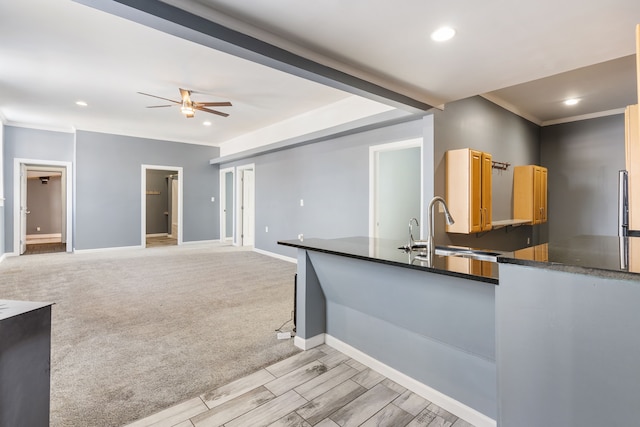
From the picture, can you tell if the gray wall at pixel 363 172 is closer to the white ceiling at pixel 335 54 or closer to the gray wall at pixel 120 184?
the white ceiling at pixel 335 54

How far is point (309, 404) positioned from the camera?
1.88 m

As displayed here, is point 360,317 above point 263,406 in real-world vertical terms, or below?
above

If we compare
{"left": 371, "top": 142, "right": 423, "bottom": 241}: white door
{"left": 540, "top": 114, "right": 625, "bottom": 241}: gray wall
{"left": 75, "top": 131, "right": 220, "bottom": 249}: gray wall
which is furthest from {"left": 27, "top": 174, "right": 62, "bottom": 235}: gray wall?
{"left": 540, "top": 114, "right": 625, "bottom": 241}: gray wall

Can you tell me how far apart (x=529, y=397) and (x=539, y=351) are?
20 cm

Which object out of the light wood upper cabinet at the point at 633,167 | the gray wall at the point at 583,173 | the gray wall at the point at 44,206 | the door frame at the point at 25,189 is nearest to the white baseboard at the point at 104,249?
the door frame at the point at 25,189

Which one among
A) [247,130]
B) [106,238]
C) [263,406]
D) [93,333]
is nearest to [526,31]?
[263,406]

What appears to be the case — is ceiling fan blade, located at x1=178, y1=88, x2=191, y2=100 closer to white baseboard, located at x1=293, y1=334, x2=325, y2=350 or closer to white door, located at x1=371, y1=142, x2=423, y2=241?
white door, located at x1=371, y1=142, x2=423, y2=241

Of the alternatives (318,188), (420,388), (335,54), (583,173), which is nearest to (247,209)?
(318,188)

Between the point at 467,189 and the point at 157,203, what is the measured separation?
985 centimetres

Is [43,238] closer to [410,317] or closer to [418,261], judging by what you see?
[410,317]

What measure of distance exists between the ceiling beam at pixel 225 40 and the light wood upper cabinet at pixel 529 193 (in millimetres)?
3393

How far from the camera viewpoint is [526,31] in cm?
237

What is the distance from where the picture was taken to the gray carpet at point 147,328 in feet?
6.52

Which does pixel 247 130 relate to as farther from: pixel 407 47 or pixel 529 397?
pixel 529 397
